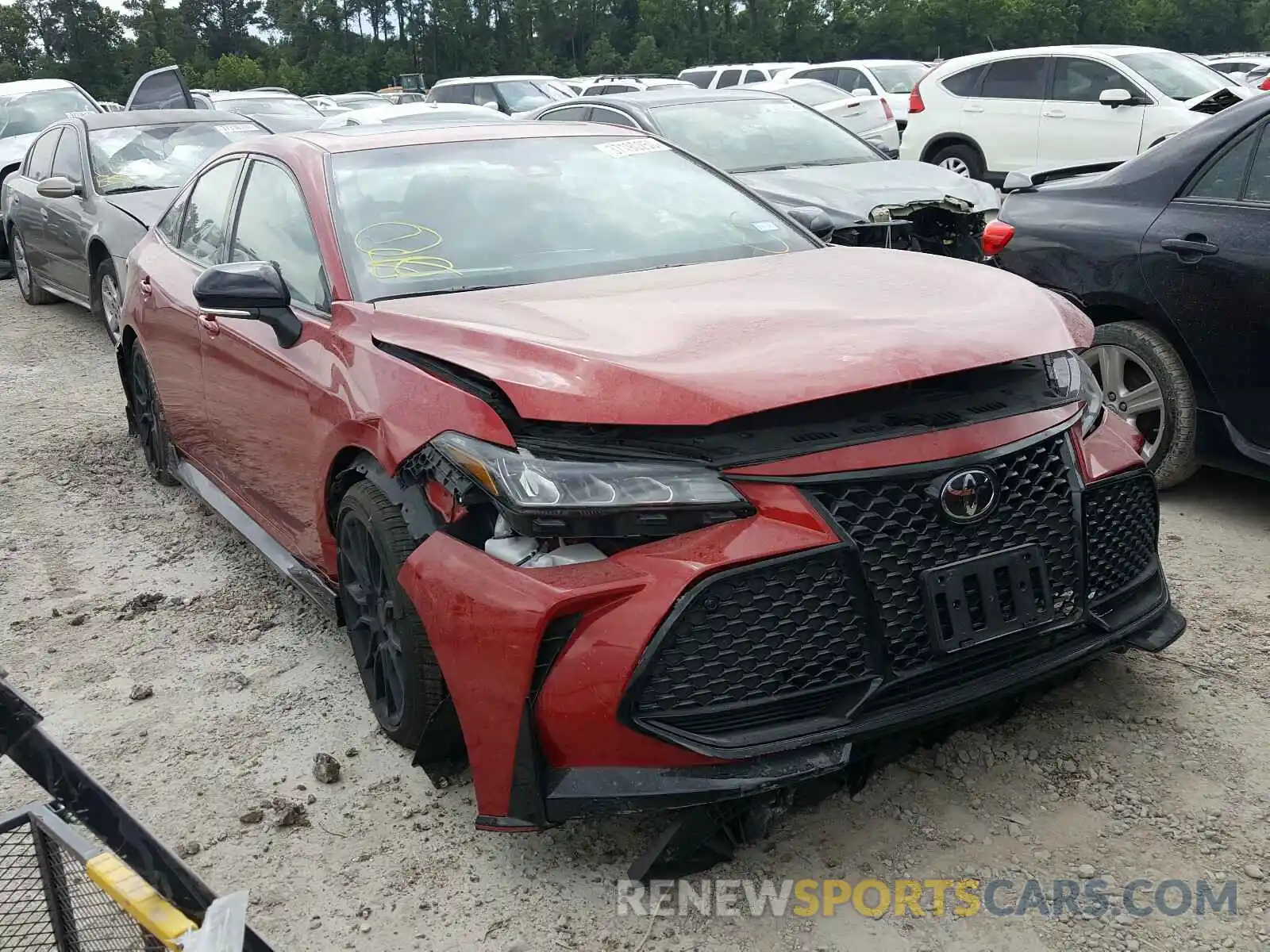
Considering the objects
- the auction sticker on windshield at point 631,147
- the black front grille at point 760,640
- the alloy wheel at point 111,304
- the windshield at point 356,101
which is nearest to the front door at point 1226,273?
A: the auction sticker on windshield at point 631,147

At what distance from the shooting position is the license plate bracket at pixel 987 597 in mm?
2578

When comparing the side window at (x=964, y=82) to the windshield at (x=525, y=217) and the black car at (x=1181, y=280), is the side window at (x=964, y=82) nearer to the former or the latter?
the black car at (x=1181, y=280)

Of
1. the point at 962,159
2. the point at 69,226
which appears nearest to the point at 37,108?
the point at 69,226

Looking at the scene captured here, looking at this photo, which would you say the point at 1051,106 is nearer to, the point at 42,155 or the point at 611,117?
the point at 611,117

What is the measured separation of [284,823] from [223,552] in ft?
7.00

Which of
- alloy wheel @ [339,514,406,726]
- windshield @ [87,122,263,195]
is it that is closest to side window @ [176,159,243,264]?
alloy wheel @ [339,514,406,726]

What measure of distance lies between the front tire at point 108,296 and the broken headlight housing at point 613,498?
6.05 metres

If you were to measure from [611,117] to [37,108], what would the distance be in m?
7.64

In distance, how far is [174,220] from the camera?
5.21 metres

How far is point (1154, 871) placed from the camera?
264 centimetres

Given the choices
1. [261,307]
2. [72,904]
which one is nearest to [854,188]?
[261,307]

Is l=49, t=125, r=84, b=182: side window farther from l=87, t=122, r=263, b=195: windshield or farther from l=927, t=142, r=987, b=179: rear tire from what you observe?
l=927, t=142, r=987, b=179: rear tire

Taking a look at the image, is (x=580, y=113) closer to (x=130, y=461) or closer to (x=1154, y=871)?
(x=130, y=461)

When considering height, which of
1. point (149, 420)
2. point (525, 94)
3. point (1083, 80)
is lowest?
point (149, 420)
